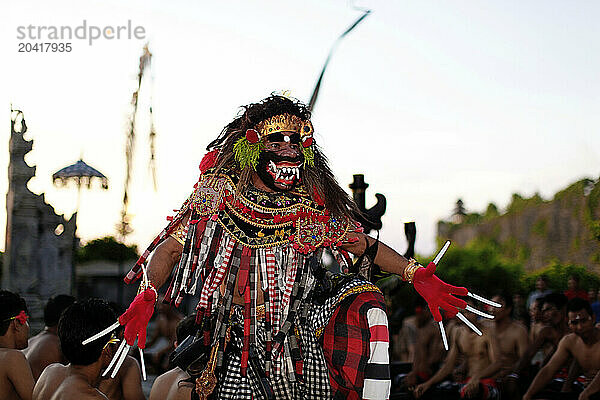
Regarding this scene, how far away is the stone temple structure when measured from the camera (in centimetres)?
960

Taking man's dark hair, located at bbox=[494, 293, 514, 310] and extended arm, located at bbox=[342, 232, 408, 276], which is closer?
extended arm, located at bbox=[342, 232, 408, 276]

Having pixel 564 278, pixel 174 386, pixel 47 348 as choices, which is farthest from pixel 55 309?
pixel 564 278

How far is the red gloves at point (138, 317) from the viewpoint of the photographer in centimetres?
→ 296

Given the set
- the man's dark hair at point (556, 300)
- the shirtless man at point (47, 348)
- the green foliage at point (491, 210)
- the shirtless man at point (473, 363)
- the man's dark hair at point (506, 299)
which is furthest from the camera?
the green foliage at point (491, 210)

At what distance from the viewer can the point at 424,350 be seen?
7.97 m

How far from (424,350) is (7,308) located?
5072 millimetres

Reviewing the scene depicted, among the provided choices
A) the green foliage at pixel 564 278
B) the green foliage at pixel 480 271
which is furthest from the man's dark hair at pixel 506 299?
the green foliage at pixel 480 271

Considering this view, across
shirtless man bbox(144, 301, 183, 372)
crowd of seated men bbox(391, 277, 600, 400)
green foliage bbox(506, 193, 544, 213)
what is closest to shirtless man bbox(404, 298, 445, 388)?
crowd of seated men bbox(391, 277, 600, 400)

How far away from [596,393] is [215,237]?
3.67m

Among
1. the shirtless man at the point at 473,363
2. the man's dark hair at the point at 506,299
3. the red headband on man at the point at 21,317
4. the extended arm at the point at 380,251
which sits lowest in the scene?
the shirtless man at the point at 473,363

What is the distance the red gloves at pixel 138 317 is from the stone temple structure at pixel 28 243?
7101 mm

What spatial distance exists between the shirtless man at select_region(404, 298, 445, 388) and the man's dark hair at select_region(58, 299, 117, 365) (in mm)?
4902

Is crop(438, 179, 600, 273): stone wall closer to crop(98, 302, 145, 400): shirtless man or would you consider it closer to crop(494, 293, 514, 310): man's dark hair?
crop(494, 293, 514, 310): man's dark hair

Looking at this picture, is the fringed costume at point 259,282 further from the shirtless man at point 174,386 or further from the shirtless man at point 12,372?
the shirtless man at point 12,372
